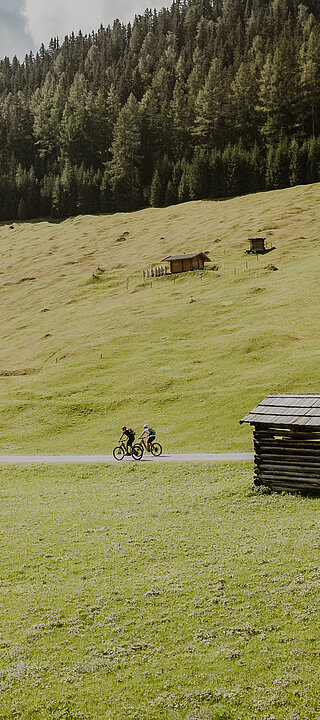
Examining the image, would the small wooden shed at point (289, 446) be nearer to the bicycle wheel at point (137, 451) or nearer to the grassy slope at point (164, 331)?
the grassy slope at point (164, 331)

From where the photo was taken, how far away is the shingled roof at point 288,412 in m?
25.5

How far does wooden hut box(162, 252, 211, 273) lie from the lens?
100 m

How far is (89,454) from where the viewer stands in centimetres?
4166

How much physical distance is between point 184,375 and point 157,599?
4147cm

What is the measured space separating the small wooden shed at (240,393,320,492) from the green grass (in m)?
1.23

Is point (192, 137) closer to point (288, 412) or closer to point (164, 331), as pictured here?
point (164, 331)

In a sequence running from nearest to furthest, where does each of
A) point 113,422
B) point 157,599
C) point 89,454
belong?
point 157,599
point 89,454
point 113,422

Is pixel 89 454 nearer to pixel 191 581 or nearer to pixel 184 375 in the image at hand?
pixel 184 375

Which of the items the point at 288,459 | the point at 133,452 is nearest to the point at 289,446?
the point at 288,459

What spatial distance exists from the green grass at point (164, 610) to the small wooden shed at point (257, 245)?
80015 mm

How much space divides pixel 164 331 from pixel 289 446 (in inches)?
1900

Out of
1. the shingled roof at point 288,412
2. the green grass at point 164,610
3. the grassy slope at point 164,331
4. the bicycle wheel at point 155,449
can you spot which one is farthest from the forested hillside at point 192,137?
the green grass at point 164,610

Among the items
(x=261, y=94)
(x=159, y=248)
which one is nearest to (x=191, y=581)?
(x=159, y=248)

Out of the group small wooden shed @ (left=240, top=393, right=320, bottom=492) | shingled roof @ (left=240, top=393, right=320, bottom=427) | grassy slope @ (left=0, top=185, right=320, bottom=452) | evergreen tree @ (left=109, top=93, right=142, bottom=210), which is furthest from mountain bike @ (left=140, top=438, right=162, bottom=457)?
evergreen tree @ (left=109, top=93, right=142, bottom=210)
